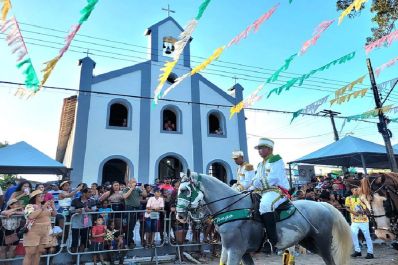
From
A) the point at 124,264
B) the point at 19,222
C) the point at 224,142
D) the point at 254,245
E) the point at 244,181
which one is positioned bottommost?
the point at 124,264

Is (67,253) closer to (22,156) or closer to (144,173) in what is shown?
(22,156)

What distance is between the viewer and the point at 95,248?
24.5ft

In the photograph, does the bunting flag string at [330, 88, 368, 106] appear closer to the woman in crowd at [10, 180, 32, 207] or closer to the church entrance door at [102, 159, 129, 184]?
the woman in crowd at [10, 180, 32, 207]

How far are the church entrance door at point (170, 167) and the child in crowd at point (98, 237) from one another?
10.7 metres

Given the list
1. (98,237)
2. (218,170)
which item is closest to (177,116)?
(218,170)

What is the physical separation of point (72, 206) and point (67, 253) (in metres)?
1.14

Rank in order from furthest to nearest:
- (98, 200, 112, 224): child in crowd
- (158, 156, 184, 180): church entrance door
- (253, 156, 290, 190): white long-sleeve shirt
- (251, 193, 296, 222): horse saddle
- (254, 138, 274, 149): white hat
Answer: (158, 156, 184, 180): church entrance door → (98, 200, 112, 224): child in crowd → (254, 138, 274, 149): white hat → (253, 156, 290, 190): white long-sleeve shirt → (251, 193, 296, 222): horse saddle

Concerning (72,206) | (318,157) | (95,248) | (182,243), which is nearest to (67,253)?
(95,248)

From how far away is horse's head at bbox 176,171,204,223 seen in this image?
4.94m

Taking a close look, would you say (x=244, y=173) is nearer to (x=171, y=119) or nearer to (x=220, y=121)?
(x=171, y=119)

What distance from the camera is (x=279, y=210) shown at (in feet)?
17.0

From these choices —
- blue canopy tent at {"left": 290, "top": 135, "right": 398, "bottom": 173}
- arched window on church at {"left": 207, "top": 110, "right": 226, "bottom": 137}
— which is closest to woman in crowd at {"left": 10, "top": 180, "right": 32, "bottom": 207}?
blue canopy tent at {"left": 290, "top": 135, "right": 398, "bottom": 173}

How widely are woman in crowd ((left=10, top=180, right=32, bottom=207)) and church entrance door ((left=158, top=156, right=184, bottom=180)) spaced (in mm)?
11130

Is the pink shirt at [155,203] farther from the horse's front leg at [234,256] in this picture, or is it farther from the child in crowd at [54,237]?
the horse's front leg at [234,256]
